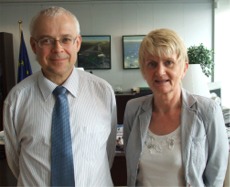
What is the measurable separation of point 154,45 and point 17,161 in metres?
0.96

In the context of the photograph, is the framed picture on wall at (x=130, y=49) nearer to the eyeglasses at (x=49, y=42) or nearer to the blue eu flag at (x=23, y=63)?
the blue eu flag at (x=23, y=63)

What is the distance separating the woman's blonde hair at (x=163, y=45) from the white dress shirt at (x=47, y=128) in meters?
0.37

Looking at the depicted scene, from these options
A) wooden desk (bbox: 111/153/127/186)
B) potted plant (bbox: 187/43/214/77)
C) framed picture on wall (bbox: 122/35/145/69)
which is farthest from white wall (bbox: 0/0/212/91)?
wooden desk (bbox: 111/153/127/186)

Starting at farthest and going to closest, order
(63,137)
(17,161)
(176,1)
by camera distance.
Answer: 1. (176,1)
2. (17,161)
3. (63,137)

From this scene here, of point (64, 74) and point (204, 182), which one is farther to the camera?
point (204, 182)

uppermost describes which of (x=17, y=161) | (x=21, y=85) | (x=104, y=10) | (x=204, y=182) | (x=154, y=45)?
(x=104, y=10)

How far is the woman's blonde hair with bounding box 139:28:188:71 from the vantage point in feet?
4.00

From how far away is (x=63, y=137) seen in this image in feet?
3.87

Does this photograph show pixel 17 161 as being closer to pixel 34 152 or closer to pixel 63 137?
pixel 34 152

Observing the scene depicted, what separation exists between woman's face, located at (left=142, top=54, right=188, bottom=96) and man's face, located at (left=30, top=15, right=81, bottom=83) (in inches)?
15.5

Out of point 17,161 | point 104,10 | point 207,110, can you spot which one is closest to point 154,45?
point 207,110

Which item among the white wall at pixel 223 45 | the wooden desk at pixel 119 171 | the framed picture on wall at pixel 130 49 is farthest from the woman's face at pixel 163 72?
the white wall at pixel 223 45

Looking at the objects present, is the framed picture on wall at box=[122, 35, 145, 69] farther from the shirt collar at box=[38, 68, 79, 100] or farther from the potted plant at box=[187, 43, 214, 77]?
the shirt collar at box=[38, 68, 79, 100]

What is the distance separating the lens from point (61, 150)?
1165 mm
